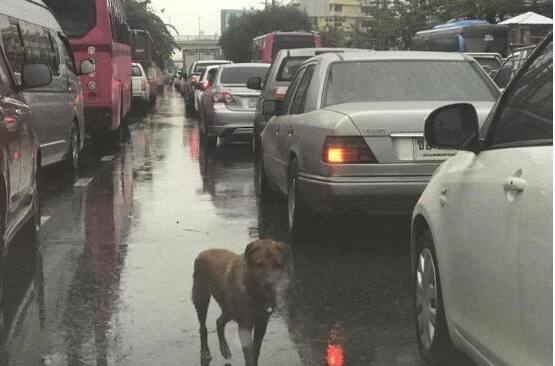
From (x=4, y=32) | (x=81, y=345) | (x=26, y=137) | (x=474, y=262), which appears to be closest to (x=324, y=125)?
(x=26, y=137)

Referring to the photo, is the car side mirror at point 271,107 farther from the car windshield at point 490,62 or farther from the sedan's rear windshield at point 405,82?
the car windshield at point 490,62

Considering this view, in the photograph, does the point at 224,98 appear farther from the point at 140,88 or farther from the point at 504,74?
the point at 140,88

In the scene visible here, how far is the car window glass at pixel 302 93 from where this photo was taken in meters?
7.52

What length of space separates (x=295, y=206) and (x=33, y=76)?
93.9 inches

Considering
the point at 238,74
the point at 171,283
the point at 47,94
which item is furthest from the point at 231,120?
the point at 171,283

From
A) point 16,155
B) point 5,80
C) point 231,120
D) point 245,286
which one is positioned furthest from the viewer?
point 231,120

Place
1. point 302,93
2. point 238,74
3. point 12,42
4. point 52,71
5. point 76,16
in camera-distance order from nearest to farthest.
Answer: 1. point 302,93
2. point 12,42
3. point 52,71
4. point 76,16
5. point 238,74

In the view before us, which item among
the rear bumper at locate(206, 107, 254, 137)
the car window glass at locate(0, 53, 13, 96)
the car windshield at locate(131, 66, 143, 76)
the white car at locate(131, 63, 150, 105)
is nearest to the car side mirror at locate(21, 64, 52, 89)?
the car window glass at locate(0, 53, 13, 96)

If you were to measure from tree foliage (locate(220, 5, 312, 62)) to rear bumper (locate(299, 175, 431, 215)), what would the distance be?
249ft

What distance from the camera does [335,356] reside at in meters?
4.37

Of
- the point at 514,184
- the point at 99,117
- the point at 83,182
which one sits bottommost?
the point at 83,182

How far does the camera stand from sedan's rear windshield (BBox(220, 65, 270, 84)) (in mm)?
16469

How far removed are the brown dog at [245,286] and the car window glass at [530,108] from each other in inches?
40.7

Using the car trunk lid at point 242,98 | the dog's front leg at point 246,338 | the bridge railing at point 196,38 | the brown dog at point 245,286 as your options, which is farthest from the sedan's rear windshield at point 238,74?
the bridge railing at point 196,38
